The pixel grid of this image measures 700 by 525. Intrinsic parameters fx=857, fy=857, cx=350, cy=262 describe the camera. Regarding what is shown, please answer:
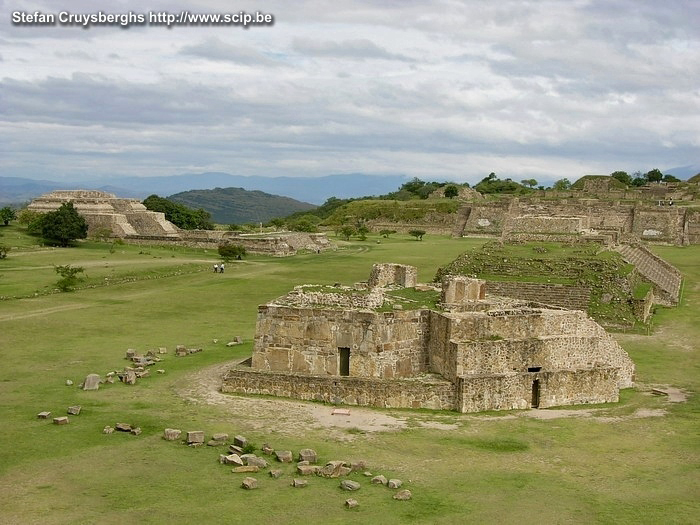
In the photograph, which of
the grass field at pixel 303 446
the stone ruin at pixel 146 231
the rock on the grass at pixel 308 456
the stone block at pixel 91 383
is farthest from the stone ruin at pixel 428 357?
the stone ruin at pixel 146 231

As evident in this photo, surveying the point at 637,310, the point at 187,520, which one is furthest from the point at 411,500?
the point at 637,310

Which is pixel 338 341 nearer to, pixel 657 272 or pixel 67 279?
pixel 67 279

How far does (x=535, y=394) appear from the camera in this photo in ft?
65.0

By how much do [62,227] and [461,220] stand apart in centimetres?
3470

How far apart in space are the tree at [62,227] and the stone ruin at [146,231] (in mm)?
3275

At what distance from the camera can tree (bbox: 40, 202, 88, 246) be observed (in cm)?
5806

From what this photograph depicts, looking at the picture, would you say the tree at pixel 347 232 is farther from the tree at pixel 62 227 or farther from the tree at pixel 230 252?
the tree at pixel 62 227

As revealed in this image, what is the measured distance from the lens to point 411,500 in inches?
532

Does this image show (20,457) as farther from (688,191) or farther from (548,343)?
(688,191)

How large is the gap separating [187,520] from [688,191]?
77.7 m

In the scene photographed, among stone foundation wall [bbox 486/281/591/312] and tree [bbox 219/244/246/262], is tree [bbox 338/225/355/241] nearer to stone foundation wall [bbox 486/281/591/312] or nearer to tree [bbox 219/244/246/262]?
tree [bbox 219/244/246/262]

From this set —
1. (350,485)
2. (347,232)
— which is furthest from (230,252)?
(350,485)

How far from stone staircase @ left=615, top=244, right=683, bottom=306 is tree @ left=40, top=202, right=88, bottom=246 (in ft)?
117

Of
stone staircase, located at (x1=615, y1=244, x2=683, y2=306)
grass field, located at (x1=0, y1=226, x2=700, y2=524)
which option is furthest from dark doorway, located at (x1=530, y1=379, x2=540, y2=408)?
stone staircase, located at (x1=615, y1=244, x2=683, y2=306)
